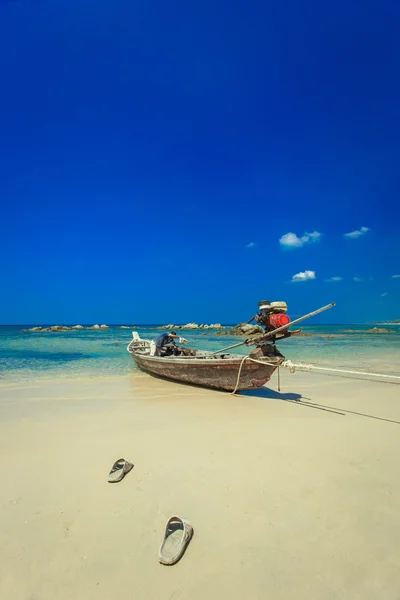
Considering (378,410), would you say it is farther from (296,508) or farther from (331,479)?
(296,508)

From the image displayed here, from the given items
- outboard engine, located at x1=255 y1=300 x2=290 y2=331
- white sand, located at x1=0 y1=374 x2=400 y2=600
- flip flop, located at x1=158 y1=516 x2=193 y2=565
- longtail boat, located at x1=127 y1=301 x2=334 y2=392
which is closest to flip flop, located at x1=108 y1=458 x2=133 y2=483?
white sand, located at x1=0 y1=374 x2=400 y2=600

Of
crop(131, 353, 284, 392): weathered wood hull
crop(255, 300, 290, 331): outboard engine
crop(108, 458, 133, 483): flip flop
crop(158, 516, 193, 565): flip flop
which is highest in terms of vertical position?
crop(255, 300, 290, 331): outboard engine

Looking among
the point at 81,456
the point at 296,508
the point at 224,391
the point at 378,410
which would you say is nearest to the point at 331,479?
the point at 296,508

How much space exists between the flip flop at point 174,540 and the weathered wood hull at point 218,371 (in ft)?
16.1

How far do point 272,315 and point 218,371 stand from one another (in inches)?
89.2

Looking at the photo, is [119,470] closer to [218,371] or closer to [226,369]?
[226,369]

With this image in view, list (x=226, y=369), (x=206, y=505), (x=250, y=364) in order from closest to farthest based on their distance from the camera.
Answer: (x=206, y=505) → (x=250, y=364) → (x=226, y=369)

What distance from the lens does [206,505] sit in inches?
133

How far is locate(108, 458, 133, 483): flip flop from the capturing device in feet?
12.7

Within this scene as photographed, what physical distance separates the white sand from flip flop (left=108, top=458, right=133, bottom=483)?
3.2 inches

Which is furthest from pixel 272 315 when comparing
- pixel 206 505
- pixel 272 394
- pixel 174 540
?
pixel 174 540

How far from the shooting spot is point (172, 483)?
3.84 m

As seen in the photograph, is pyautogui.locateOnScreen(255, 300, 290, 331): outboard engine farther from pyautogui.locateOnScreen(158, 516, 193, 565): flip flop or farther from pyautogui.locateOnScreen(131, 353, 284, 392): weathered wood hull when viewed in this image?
pyautogui.locateOnScreen(158, 516, 193, 565): flip flop

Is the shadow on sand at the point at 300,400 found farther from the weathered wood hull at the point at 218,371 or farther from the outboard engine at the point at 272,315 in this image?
the outboard engine at the point at 272,315
